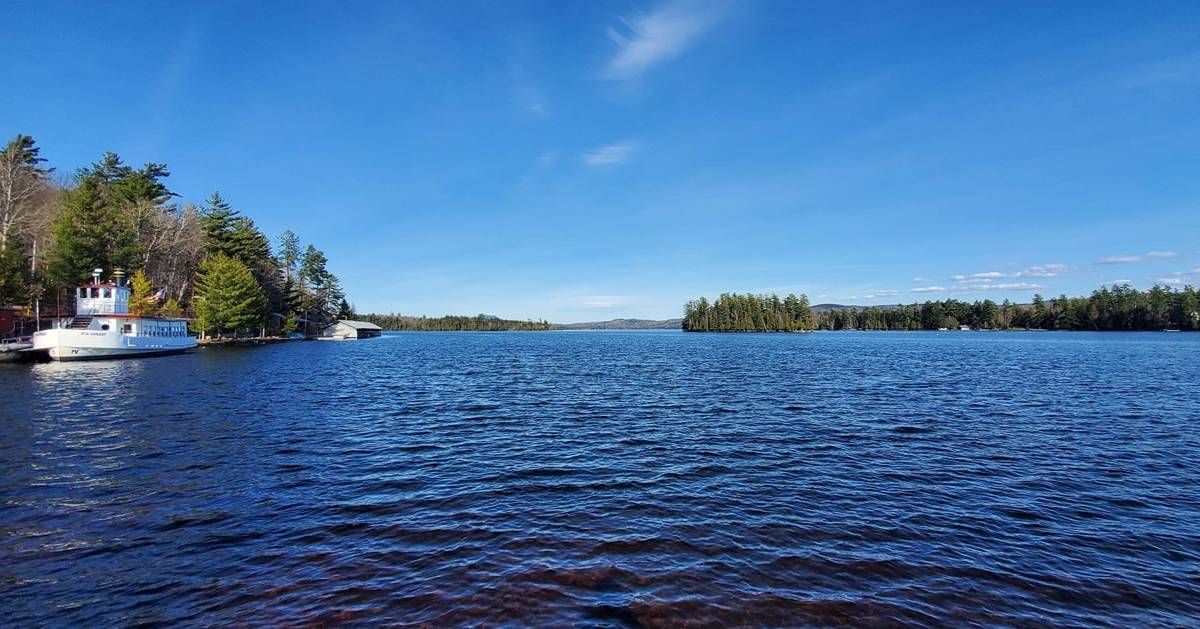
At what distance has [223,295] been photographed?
258 feet

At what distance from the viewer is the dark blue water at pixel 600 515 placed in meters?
7.89

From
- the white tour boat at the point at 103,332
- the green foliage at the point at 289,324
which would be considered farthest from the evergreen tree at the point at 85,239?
the green foliage at the point at 289,324

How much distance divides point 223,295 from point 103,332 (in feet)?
89.6

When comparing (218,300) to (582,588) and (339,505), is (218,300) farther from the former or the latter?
(582,588)

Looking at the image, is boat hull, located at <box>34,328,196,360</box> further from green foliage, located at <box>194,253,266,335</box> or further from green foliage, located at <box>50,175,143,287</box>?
green foliage, located at <box>194,253,266,335</box>

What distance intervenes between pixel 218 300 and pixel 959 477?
303 feet

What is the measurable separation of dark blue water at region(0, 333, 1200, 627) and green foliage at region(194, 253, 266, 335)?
61.9 meters

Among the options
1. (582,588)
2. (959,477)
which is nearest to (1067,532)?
(959,477)

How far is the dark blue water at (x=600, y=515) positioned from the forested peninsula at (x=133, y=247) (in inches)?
1955

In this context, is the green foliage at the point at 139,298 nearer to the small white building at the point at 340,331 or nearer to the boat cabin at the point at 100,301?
the boat cabin at the point at 100,301

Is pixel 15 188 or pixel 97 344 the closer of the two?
pixel 97 344

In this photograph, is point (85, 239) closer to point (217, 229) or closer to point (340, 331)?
point (217, 229)

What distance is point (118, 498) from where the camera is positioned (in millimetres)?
12547

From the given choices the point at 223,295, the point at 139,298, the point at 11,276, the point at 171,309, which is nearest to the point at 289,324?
the point at 223,295
